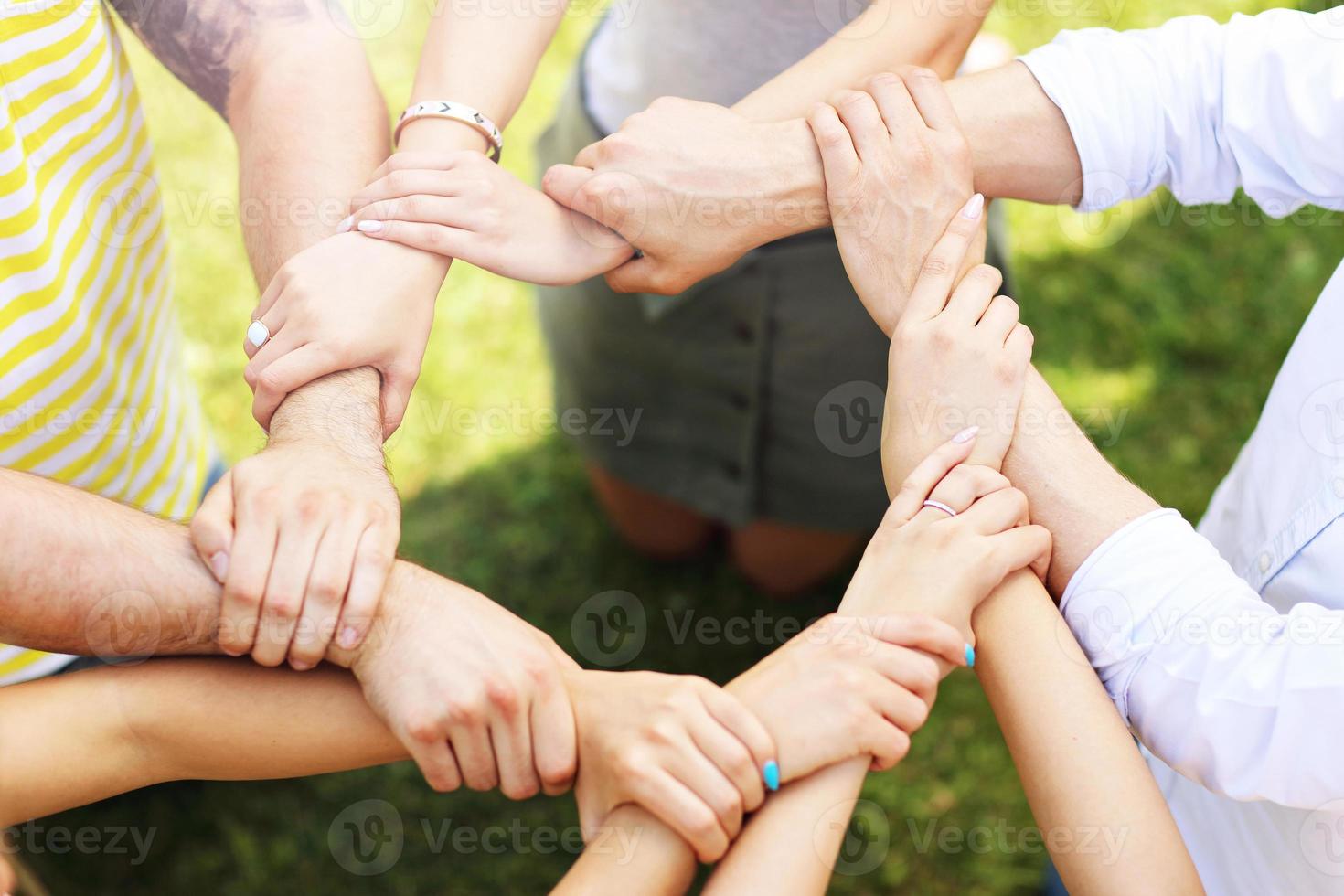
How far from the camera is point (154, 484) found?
154 cm

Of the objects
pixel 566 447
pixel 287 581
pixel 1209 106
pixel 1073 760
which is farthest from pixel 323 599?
pixel 566 447

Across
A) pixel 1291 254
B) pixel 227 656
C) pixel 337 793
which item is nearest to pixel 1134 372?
pixel 1291 254

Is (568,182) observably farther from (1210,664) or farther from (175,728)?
(1210,664)

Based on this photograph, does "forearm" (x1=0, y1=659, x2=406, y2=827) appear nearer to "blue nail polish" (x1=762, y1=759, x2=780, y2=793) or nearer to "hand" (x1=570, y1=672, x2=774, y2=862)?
"hand" (x1=570, y1=672, x2=774, y2=862)

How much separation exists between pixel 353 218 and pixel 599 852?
78 centimetres

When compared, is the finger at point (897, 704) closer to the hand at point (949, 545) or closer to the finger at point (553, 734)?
the hand at point (949, 545)

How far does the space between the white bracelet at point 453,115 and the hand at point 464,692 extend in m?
0.60

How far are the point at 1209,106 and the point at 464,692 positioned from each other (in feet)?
3.44

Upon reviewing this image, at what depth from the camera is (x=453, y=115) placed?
1.41m

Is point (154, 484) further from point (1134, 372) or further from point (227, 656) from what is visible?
point (1134, 372)

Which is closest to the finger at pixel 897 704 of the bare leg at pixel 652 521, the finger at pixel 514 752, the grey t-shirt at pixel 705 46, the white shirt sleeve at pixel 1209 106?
the finger at pixel 514 752

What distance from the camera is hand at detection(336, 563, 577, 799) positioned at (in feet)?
3.55

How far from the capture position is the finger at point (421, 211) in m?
1.33

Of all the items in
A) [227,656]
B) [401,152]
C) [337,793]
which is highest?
[401,152]
